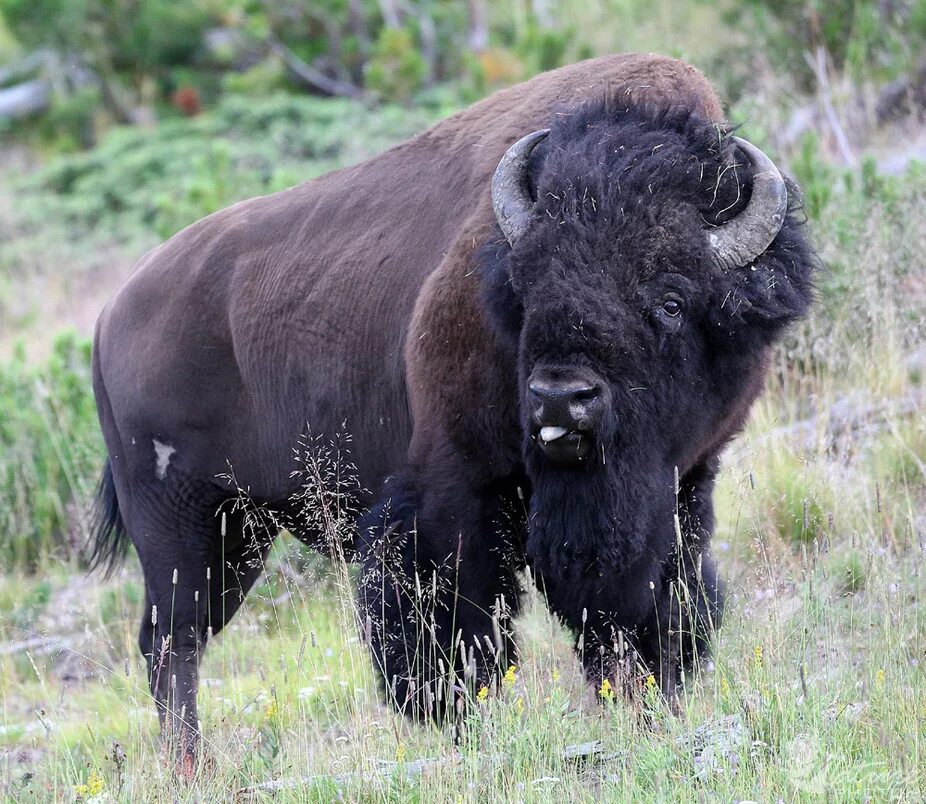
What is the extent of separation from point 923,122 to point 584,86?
7.30m

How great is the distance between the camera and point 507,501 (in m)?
4.47

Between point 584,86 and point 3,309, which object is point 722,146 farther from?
point 3,309

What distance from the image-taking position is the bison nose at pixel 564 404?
3750 millimetres

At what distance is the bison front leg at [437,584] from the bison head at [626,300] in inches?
10.8

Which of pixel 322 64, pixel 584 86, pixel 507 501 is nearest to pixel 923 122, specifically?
pixel 584 86

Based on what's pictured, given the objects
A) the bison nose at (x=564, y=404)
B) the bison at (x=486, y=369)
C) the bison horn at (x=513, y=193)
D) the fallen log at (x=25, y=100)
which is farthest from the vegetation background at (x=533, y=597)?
the fallen log at (x=25, y=100)

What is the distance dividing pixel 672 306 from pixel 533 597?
1.97 m

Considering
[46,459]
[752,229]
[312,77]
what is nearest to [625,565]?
[752,229]

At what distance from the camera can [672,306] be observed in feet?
13.1

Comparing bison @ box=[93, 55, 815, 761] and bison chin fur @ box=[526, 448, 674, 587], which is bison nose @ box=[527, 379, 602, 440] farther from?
bison chin fur @ box=[526, 448, 674, 587]

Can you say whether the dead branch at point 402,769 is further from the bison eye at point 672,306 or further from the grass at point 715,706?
the bison eye at point 672,306

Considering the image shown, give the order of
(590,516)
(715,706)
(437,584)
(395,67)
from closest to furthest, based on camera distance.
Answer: (715,706), (590,516), (437,584), (395,67)

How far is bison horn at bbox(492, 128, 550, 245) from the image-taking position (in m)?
4.12

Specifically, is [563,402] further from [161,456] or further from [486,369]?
[161,456]
